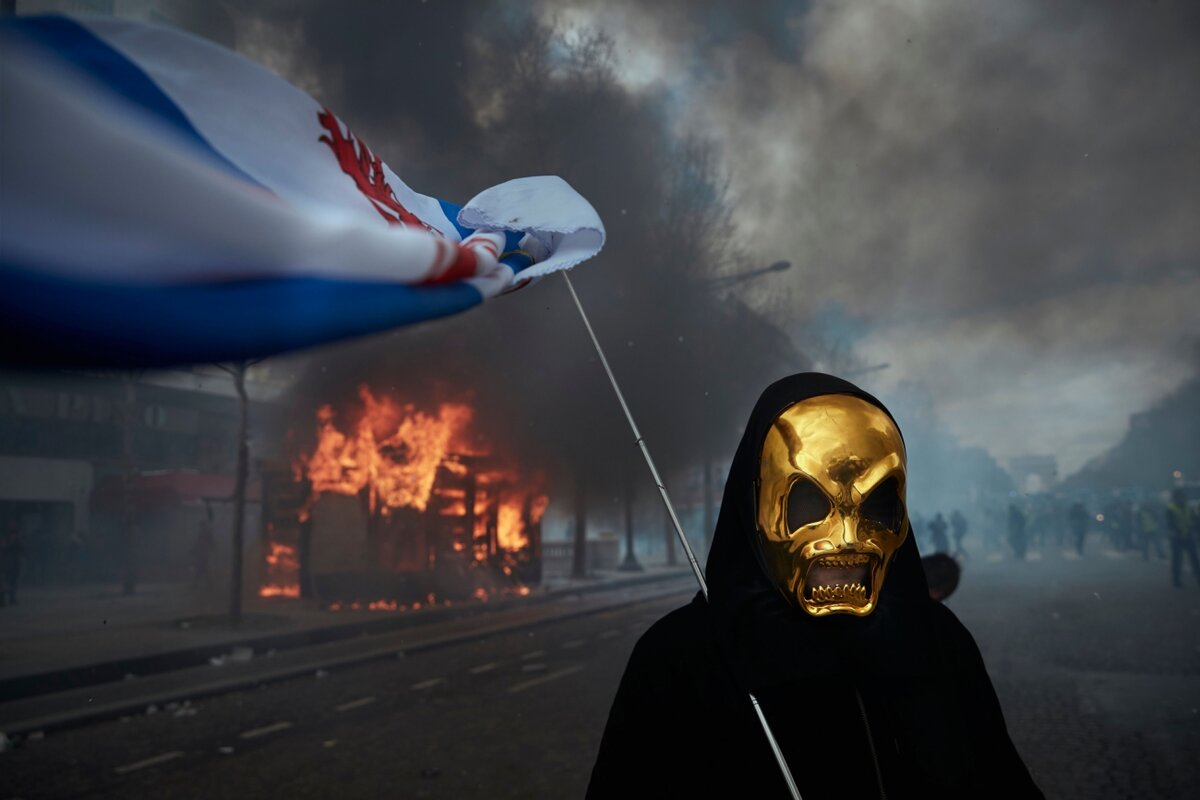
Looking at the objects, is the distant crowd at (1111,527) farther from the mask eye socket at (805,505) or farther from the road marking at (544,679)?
the mask eye socket at (805,505)

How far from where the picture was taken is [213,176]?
140cm

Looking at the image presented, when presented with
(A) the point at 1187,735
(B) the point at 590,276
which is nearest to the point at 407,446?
(B) the point at 590,276

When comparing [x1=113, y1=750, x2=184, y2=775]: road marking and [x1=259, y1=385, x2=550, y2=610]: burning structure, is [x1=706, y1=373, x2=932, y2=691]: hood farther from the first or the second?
[x1=259, y1=385, x2=550, y2=610]: burning structure

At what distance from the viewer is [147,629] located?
12328 mm

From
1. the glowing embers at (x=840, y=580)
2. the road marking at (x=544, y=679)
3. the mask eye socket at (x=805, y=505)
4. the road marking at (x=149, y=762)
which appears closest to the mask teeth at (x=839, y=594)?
the glowing embers at (x=840, y=580)

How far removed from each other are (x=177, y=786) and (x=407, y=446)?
13.0 metres

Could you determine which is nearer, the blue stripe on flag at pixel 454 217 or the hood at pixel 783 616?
Result: the hood at pixel 783 616

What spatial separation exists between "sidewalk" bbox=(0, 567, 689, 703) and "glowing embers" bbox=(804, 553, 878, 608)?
8.67m

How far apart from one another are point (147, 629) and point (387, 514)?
5.79m

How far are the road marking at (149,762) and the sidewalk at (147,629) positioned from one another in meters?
2.94

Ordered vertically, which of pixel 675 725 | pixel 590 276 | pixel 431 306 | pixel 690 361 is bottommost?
pixel 675 725

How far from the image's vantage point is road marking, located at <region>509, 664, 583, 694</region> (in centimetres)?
829

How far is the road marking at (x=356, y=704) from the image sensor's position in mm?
7465

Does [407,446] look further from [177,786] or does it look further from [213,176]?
[213,176]
